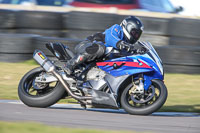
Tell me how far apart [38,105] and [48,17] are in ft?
20.7

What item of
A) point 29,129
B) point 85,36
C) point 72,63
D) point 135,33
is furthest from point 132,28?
point 85,36

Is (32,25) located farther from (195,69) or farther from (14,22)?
(195,69)

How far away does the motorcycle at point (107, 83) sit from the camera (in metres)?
5.43

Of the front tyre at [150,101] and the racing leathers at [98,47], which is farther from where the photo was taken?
the racing leathers at [98,47]

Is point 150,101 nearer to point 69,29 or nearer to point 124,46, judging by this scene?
point 124,46

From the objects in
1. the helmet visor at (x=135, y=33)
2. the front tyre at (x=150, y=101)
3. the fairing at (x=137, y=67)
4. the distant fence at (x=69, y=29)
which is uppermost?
the helmet visor at (x=135, y=33)

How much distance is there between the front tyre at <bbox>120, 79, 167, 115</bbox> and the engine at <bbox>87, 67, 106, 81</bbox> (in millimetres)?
398

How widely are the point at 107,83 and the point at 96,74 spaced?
0.23 m

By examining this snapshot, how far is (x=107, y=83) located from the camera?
5582mm

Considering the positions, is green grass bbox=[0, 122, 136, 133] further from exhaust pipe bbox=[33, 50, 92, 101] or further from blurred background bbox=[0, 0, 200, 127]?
blurred background bbox=[0, 0, 200, 127]

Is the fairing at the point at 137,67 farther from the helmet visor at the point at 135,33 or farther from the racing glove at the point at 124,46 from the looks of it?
the helmet visor at the point at 135,33

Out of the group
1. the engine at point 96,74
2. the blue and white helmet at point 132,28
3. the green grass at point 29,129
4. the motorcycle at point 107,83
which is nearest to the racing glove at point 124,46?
the motorcycle at point 107,83

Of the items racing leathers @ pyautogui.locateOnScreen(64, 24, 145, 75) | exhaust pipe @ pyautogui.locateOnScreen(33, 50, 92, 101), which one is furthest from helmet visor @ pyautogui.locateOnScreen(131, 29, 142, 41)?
exhaust pipe @ pyautogui.locateOnScreen(33, 50, 92, 101)

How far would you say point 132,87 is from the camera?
5.52m
